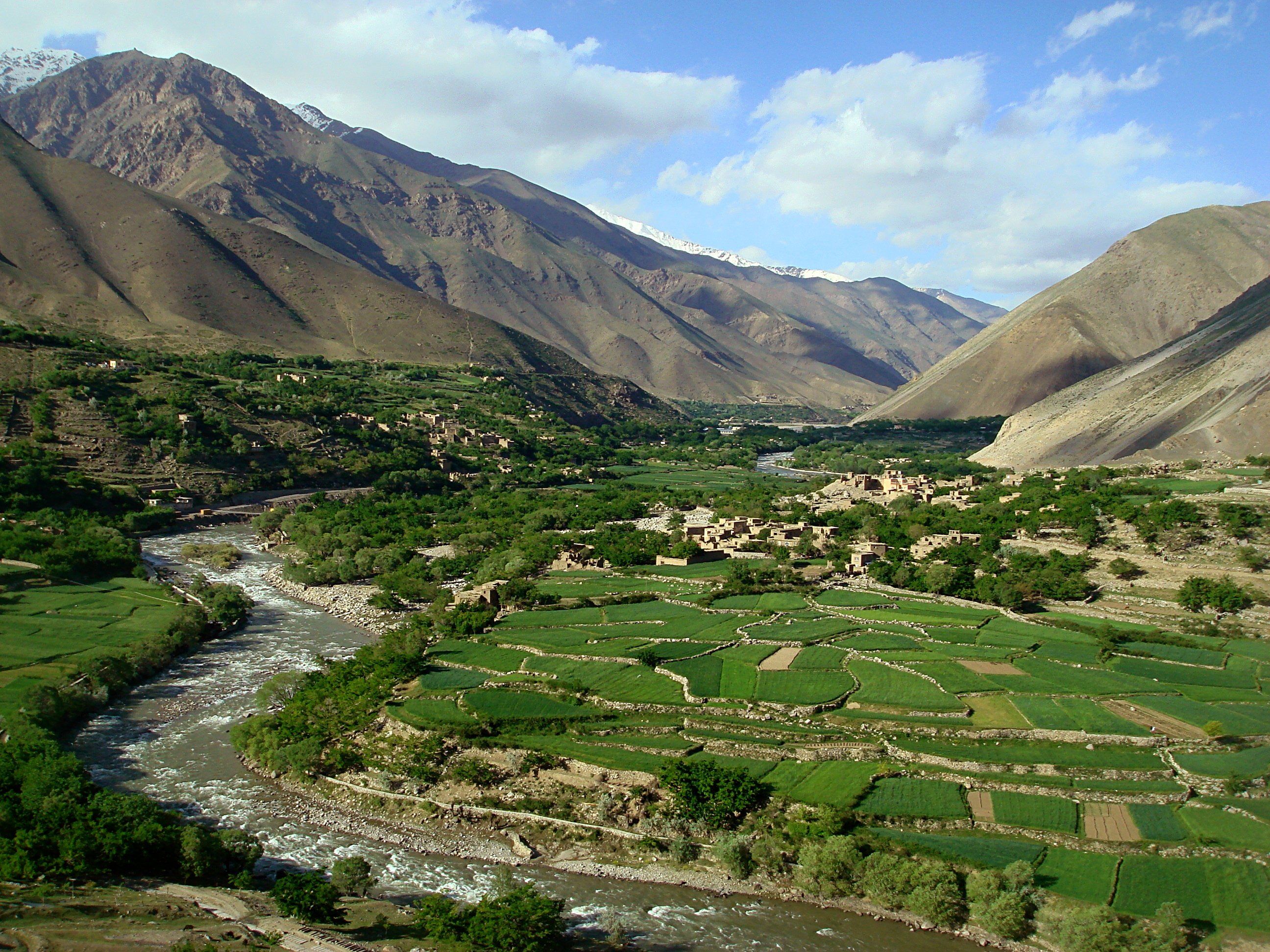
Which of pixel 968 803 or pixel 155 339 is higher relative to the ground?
pixel 155 339

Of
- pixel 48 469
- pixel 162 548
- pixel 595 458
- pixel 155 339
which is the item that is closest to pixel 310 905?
pixel 162 548

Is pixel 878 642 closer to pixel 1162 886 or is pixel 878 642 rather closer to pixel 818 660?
pixel 818 660

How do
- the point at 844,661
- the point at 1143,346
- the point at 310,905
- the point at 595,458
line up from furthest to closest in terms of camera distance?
the point at 1143,346, the point at 595,458, the point at 844,661, the point at 310,905

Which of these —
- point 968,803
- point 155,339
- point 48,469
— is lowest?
point 968,803

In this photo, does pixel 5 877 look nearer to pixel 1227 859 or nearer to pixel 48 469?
pixel 1227 859

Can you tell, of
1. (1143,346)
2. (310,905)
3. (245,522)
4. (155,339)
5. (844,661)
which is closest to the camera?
(310,905)

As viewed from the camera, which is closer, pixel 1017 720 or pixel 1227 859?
pixel 1227 859

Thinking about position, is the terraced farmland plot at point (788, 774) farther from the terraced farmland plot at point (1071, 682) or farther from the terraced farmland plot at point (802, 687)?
the terraced farmland plot at point (1071, 682)
